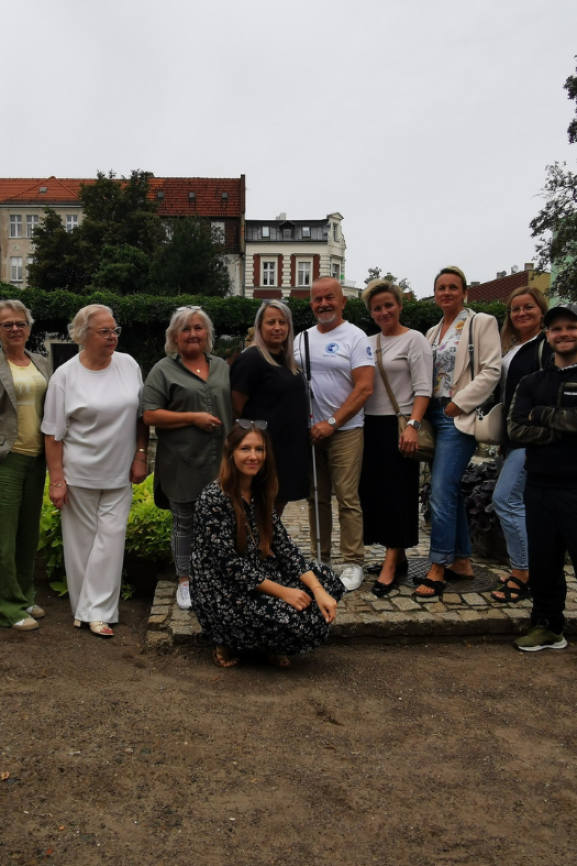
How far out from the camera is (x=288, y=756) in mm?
2951

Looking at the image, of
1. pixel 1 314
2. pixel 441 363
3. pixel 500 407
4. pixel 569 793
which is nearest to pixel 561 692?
pixel 569 793

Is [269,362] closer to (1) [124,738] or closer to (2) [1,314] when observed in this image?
(2) [1,314]

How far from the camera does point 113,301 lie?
25875 millimetres

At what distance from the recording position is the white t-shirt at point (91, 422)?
431 centimetres

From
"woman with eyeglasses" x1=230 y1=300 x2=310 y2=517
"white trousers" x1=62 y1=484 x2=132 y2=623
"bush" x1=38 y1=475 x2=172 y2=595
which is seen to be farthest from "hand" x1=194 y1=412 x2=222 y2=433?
"bush" x1=38 y1=475 x2=172 y2=595

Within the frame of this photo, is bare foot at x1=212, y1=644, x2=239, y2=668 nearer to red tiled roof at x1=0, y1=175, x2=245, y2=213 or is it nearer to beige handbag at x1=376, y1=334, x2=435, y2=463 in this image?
beige handbag at x1=376, y1=334, x2=435, y2=463

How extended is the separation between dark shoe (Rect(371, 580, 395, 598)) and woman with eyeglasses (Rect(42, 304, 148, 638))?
1.72m

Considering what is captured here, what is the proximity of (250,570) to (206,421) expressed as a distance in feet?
3.33

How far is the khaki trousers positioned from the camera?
15.5ft

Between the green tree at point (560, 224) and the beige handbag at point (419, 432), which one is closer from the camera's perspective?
the beige handbag at point (419, 432)

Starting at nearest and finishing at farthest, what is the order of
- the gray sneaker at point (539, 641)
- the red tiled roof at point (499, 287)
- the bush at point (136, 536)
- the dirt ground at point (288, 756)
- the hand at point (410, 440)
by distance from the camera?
the dirt ground at point (288, 756)
the gray sneaker at point (539, 641)
the hand at point (410, 440)
the bush at point (136, 536)
the red tiled roof at point (499, 287)

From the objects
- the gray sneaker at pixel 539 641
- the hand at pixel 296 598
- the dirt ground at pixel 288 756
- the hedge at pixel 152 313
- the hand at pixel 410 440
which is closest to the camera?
the dirt ground at pixel 288 756

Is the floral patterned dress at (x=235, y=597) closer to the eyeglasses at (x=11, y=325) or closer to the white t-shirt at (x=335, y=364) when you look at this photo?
the white t-shirt at (x=335, y=364)

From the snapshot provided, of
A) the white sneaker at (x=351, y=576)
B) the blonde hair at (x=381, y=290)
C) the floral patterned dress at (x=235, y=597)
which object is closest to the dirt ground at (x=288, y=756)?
the floral patterned dress at (x=235, y=597)
